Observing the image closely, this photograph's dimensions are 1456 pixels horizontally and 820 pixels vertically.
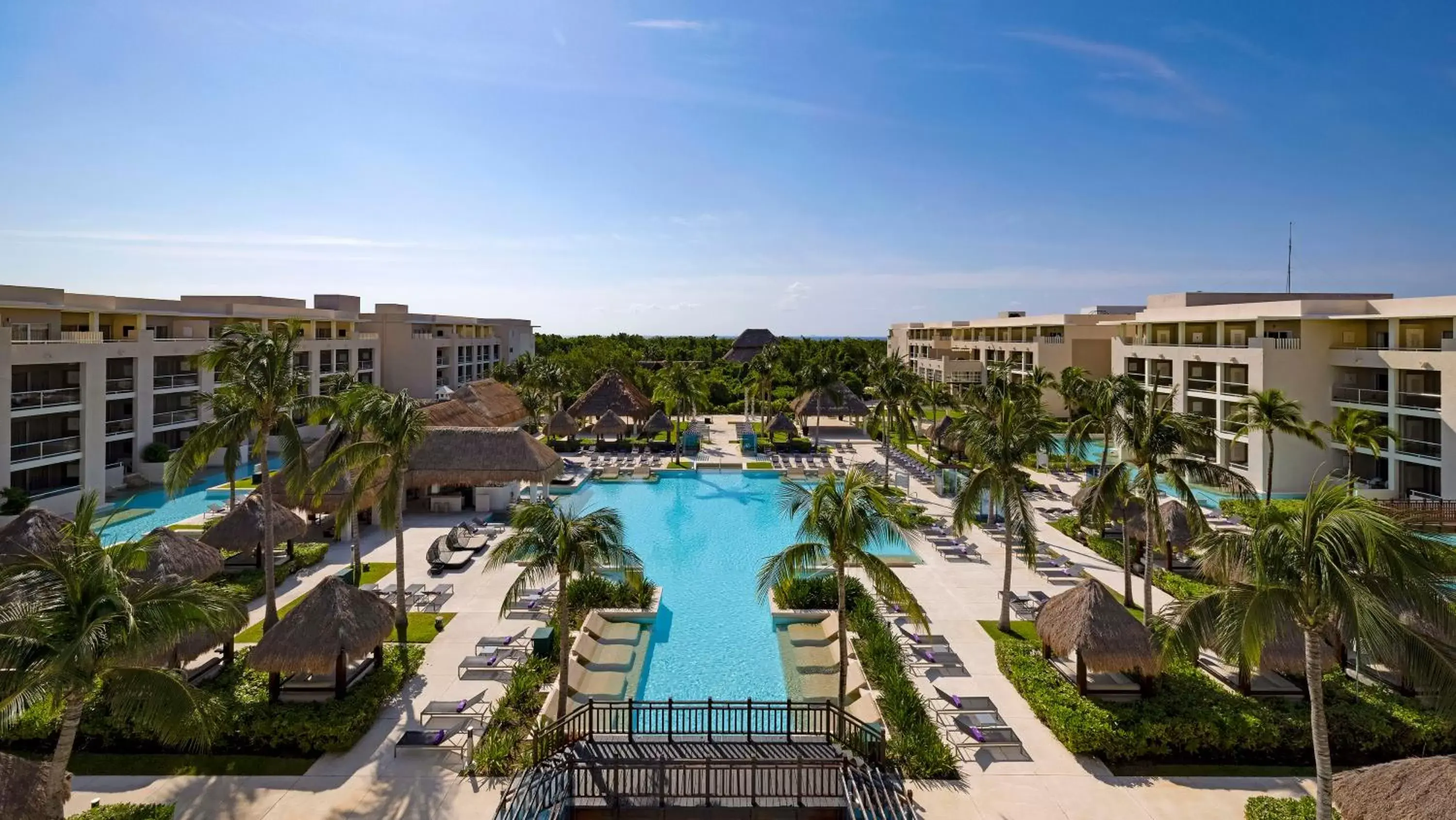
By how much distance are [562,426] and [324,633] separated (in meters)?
28.8

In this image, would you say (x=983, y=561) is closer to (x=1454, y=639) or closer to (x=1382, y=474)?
(x=1454, y=639)

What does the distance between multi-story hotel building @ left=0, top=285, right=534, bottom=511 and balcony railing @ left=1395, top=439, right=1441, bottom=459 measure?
41.1 meters

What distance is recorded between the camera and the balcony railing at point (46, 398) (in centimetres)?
2605

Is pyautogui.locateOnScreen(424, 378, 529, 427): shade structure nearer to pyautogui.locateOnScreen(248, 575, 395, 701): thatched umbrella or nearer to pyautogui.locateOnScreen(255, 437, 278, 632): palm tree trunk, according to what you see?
pyautogui.locateOnScreen(255, 437, 278, 632): palm tree trunk

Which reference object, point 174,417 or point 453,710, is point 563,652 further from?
point 174,417

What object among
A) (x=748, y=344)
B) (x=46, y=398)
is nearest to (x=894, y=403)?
(x=46, y=398)

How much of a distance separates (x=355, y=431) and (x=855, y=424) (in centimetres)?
3600

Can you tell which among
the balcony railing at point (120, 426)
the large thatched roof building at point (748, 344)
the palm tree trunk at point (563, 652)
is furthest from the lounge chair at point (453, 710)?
the large thatched roof building at point (748, 344)

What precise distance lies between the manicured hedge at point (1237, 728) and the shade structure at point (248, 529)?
1916 cm

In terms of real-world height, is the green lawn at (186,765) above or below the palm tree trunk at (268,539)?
below

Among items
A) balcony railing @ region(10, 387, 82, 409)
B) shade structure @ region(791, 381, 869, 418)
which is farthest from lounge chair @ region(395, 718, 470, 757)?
shade structure @ region(791, 381, 869, 418)

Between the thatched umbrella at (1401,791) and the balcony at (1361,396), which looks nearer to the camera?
the thatched umbrella at (1401,791)

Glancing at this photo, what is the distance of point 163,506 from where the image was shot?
28.3 metres

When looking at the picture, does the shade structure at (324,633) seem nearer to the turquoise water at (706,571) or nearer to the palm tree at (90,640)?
the palm tree at (90,640)
